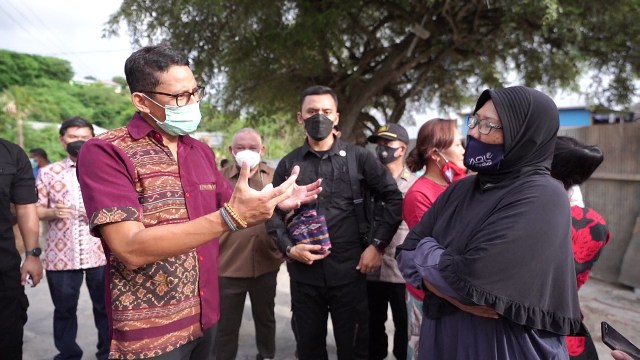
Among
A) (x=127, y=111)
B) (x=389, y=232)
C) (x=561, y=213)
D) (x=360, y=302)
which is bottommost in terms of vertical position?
(x=360, y=302)

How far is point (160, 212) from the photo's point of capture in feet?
5.48

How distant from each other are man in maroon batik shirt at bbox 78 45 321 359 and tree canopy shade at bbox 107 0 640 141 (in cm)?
408

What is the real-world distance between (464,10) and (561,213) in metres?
6.02

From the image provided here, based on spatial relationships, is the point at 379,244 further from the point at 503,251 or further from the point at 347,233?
the point at 503,251

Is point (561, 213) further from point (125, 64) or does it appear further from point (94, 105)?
point (94, 105)

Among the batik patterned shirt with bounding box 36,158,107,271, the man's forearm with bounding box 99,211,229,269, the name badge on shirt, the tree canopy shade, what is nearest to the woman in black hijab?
the man's forearm with bounding box 99,211,229,269

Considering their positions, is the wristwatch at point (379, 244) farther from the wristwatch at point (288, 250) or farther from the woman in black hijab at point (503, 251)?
the woman in black hijab at point (503, 251)

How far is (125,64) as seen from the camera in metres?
1.71

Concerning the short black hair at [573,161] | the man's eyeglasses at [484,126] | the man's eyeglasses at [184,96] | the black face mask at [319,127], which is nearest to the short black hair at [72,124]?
the black face mask at [319,127]

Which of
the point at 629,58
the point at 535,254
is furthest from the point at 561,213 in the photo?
the point at 629,58

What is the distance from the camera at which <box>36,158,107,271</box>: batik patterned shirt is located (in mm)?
3498

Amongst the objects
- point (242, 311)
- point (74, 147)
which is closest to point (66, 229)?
point (74, 147)

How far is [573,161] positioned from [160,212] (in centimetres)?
190

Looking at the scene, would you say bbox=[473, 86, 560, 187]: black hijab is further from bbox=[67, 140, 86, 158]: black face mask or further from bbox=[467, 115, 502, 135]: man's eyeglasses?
bbox=[67, 140, 86, 158]: black face mask
